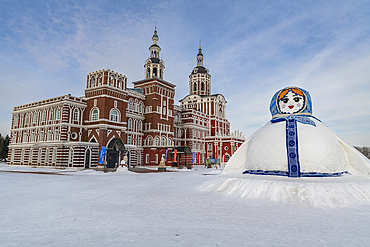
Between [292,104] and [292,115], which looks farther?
[292,104]

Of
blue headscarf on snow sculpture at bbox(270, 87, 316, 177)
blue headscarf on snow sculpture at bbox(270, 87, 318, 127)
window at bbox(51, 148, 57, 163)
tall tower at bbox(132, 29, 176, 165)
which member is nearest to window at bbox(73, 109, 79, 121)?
window at bbox(51, 148, 57, 163)

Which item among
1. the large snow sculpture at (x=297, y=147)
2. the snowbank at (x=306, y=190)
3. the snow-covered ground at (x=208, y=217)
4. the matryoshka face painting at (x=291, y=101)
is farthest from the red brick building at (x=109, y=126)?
the snowbank at (x=306, y=190)

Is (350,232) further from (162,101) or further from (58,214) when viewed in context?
(162,101)

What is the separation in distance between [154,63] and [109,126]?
1640 centimetres

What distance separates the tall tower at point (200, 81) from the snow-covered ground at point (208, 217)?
48.0 m

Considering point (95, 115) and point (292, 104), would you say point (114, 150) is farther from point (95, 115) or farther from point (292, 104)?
point (292, 104)

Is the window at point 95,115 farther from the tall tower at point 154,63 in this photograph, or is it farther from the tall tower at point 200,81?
the tall tower at point 200,81

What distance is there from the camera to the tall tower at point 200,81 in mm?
57062

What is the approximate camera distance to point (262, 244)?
4.49m

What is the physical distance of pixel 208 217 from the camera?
6.49m

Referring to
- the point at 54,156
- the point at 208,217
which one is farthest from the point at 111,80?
the point at 208,217

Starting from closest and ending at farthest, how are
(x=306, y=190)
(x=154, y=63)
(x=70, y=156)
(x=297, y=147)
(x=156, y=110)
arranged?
(x=306, y=190) < (x=297, y=147) < (x=70, y=156) < (x=156, y=110) < (x=154, y=63)

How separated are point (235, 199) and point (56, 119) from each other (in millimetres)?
27459

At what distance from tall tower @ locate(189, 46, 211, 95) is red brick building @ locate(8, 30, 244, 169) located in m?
11.4
